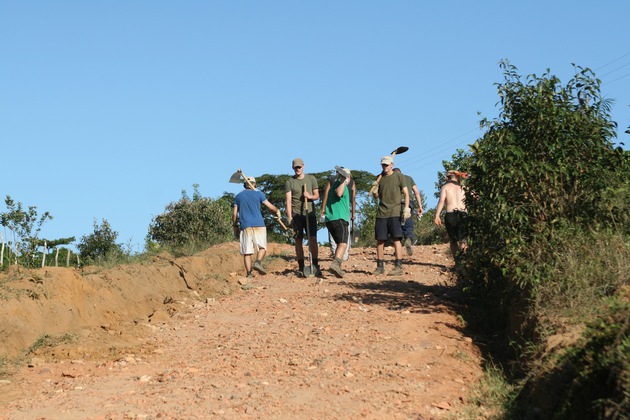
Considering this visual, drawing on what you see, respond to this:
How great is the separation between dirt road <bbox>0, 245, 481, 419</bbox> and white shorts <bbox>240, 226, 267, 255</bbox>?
2065 millimetres

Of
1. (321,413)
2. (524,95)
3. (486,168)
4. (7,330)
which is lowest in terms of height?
(321,413)

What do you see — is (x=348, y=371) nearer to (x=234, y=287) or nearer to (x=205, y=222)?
(x=234, y=287)

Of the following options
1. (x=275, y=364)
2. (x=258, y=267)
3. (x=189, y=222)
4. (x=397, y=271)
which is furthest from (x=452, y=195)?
(x=189, y=222)

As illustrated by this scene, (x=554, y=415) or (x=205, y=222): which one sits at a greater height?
(x=205, y=222)

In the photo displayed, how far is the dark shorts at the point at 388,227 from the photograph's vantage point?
1497 cm

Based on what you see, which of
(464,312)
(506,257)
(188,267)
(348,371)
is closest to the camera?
(348,371)

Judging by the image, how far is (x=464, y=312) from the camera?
11.4 m

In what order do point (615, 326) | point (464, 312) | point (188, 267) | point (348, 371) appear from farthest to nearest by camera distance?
point (188, 267) → point (464, 312) → point (348, 371) → point (615, 326)

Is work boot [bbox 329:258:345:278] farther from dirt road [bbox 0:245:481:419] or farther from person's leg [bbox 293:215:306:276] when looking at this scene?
dirt road [bbox 0:245:481:419]

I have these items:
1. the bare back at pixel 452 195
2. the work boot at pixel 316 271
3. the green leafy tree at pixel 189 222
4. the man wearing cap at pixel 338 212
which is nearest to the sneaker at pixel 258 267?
the work boot at pixel 316 271

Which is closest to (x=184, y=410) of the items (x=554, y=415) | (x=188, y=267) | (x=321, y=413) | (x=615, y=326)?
(x=321, y=413)

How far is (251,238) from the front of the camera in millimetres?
15680

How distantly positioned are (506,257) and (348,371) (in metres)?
2.44

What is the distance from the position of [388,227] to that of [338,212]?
87 centimetres
